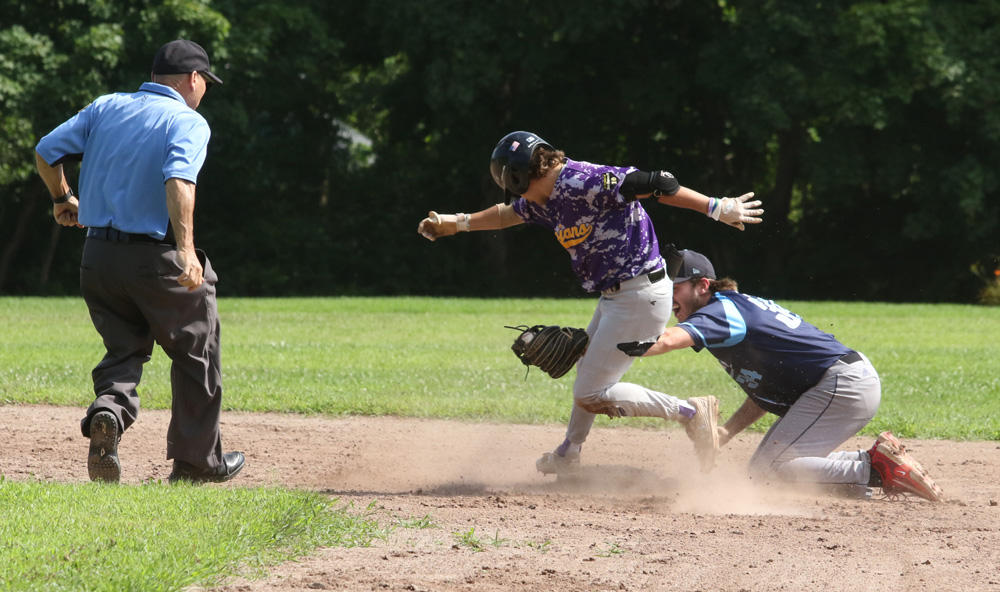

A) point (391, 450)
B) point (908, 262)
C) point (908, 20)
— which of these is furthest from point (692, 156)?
point (391, 450)

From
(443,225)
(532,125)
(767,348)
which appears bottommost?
(767,348)

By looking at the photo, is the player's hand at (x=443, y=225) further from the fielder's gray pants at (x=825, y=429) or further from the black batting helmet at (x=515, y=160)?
the fielder's gray pants at (x=825, y=429)

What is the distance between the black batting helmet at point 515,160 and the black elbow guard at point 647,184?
447 millimetres

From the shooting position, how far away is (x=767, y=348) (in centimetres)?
549

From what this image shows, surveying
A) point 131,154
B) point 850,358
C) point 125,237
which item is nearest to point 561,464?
point 850,358

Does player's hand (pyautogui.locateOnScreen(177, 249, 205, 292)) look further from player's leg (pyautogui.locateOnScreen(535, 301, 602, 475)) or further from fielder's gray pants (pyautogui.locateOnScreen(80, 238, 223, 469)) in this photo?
player's leg (pyautogui.locateOnScreen(535, 301, 602, 475))

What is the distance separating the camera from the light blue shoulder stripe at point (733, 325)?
17.3 ft

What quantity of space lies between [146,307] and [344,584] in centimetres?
192

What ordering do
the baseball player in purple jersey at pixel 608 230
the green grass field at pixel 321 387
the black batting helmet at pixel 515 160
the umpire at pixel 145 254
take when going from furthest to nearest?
the black batting helmet at pixel 515 160
the baseball player in purple jersey at pixel 608 230
the umpire at pixel 145 254
the green grass field at pixel 321 387

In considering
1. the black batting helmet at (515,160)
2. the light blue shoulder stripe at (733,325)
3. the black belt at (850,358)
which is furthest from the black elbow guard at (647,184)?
the black belt at (850,358)

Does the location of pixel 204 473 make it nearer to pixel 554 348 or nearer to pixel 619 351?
pixel 554 348

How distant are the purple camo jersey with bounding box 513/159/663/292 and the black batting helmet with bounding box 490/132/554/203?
172mm

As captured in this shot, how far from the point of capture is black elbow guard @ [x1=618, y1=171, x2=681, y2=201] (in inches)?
197

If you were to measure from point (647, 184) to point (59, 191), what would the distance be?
295 cm
